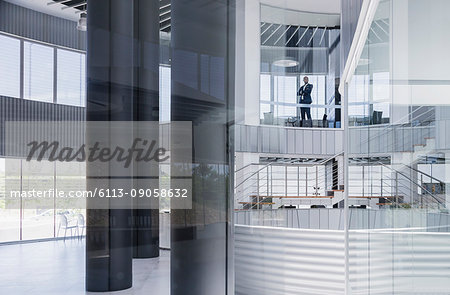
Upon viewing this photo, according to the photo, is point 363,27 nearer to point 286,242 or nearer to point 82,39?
point 286,242

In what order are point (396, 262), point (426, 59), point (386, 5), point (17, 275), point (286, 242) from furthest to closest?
point (17, 275) → point (286, 242) → point (386, 5) → point (396, 262) → point (426, 59)

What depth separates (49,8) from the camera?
473 inches

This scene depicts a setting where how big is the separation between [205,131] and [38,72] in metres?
9.76

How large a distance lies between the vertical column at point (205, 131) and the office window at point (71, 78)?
896 cm

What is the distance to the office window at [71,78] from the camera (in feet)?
41.6

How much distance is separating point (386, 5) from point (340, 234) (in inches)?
133

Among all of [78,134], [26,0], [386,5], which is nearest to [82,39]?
[26,0]

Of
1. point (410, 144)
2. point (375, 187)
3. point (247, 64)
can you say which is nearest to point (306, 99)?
point (247, 64)

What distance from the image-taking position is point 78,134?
34.8 feet

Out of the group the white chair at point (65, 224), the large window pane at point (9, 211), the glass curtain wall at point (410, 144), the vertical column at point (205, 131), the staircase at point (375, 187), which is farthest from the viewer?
the white chair at point (65, 224)

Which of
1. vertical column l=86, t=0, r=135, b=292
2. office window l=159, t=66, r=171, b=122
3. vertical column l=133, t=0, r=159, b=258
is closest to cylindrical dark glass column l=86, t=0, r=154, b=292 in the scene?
vertical column l=86, t=0, r=135, b=292

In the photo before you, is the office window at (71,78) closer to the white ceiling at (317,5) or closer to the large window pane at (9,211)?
the large window pane at (9,211)

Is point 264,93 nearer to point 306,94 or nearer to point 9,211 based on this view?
point 306,94

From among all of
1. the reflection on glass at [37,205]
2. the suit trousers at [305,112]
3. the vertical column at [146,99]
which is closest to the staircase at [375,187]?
the vertical column at [146,99]
